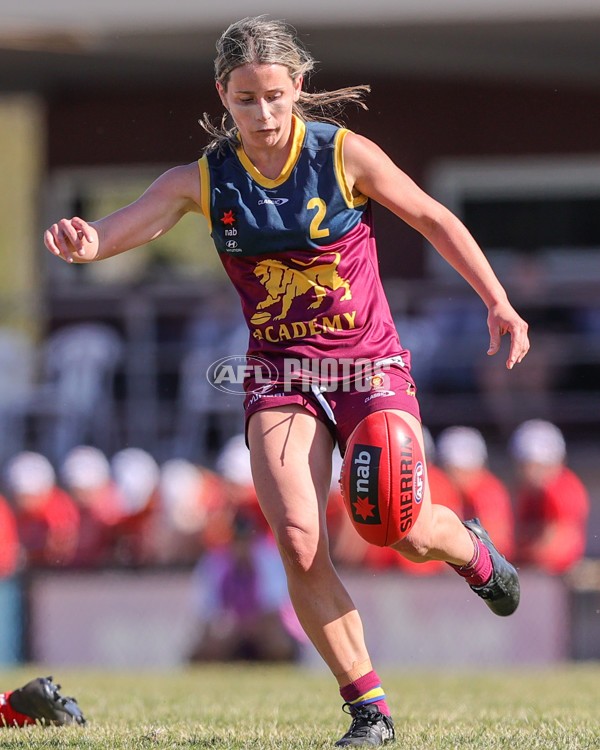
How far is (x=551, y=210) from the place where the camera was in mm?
15062

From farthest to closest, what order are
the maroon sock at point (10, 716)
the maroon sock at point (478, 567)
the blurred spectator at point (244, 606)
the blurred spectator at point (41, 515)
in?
1. the blurred spectator at point (41, 515)
2. the blurred spectator at point (244, 606)
3. the maroon sock at point (10, 716)
4. the maroon sock at point (478, 567)

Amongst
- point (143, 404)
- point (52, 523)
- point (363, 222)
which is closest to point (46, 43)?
point (143, 404)

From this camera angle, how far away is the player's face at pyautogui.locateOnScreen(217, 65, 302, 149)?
174 inches

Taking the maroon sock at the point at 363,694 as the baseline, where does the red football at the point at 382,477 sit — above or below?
above

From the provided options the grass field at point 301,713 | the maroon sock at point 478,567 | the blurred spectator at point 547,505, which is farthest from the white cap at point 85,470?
the maroon sock at point 478,567

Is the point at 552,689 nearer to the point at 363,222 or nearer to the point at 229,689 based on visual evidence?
the point at 229,689

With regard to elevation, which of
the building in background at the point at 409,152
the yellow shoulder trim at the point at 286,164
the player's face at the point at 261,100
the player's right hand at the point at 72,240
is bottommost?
the player's right hand at the point at 72,240

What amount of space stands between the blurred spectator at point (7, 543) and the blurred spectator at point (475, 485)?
4.01 m

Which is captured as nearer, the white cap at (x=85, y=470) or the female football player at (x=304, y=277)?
the female football player at (x=304, y=277)

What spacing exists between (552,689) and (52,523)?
6.39m

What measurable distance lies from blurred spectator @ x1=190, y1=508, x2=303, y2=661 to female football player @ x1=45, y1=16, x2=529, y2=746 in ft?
19.9

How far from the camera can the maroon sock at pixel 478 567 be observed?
16.1 ft

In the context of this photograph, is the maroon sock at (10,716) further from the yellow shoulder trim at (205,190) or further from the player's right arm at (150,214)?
the yellow shoulder trim at (205,190)

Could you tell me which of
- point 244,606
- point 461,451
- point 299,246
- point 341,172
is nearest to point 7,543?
point 244,606
